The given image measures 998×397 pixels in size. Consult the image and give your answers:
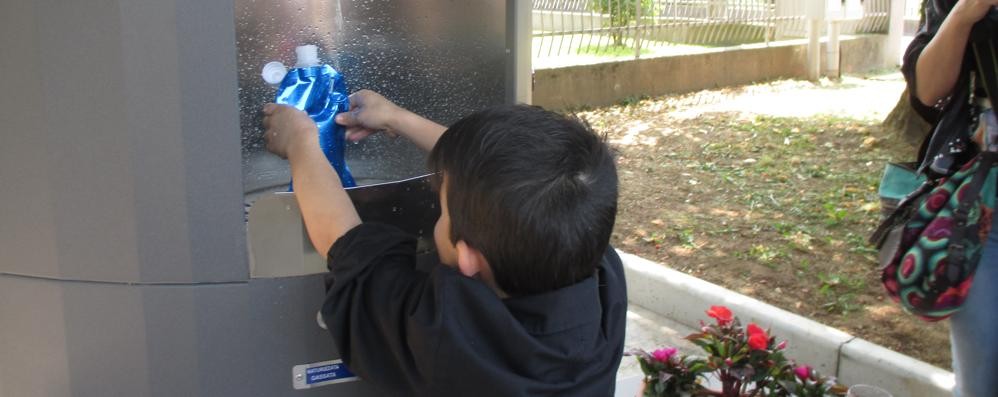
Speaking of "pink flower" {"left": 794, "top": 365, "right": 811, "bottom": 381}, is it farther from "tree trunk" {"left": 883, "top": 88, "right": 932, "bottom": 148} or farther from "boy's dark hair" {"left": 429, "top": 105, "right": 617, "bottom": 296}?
"tree trunk" {"left": 883, "top": 88, "right": 932, "bottom": 148}

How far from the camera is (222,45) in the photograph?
4.37 ft

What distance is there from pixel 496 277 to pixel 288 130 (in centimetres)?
45

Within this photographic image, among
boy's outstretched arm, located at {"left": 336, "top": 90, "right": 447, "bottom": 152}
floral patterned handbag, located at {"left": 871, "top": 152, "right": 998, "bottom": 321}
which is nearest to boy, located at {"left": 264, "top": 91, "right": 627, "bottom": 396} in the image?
boy's outstretched arm, located at {"left": 336, "top": 90, "right": 447, "bottom": 152}

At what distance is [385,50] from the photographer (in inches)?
76.5

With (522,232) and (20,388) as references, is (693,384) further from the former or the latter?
(20,388)

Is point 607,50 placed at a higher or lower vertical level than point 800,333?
higher

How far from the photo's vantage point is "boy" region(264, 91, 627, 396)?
1.20m

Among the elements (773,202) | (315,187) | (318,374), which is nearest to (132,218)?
(315,187)

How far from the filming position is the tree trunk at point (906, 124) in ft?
18.0

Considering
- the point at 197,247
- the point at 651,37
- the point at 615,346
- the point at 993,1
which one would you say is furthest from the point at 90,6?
the point at 651,37

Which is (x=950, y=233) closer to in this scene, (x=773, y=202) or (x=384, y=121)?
(x=384, y=121)

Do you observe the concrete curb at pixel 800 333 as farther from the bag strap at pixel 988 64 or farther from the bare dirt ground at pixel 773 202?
the bag strap at pixel 988 64

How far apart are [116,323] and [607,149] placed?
29.1 inches

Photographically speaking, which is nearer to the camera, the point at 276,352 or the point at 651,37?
the point at 276,352
